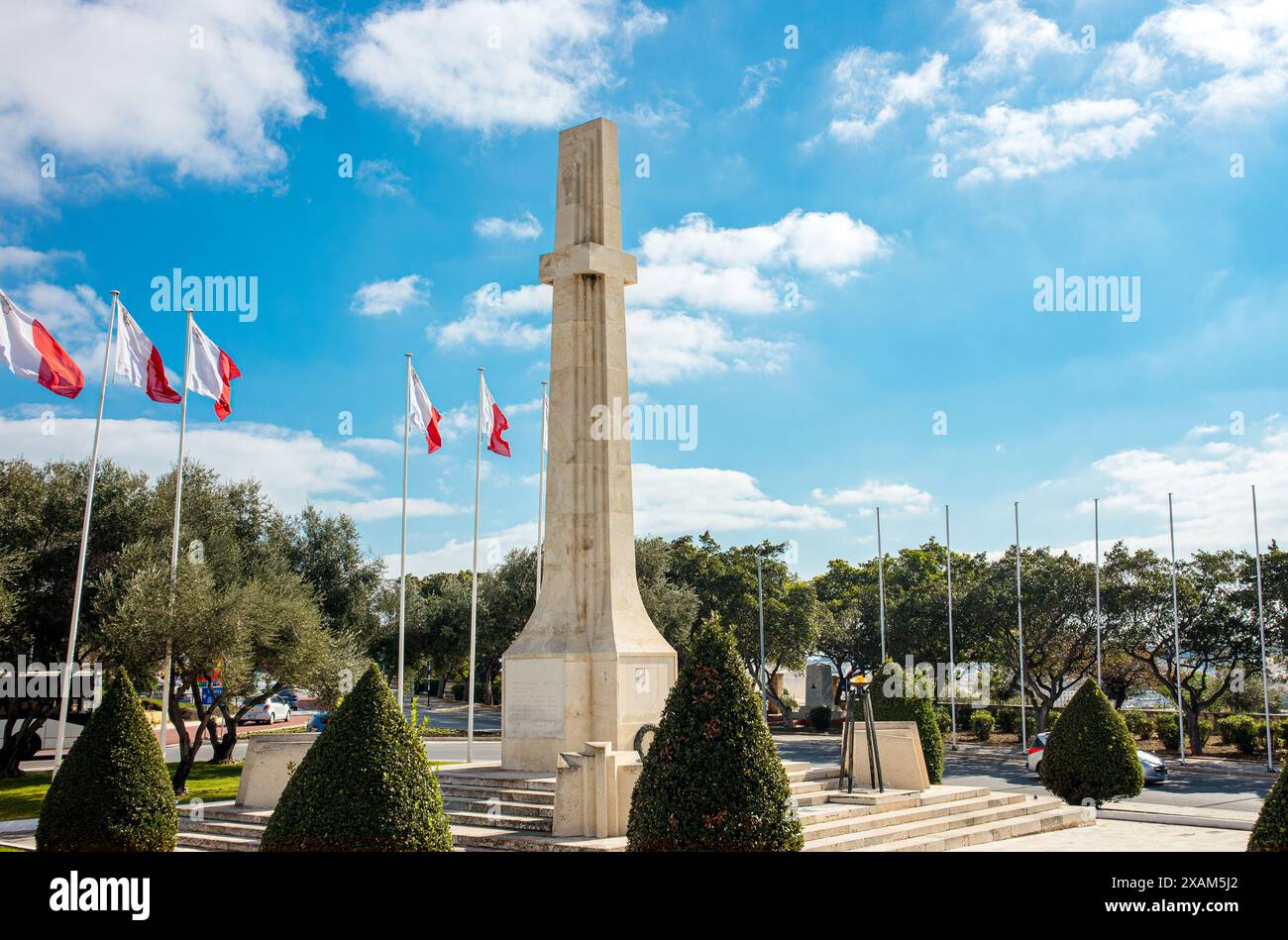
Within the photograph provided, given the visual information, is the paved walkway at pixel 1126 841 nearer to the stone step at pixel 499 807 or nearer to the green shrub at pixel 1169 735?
the stone step at pixel 499 807

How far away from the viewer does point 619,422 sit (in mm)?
18875

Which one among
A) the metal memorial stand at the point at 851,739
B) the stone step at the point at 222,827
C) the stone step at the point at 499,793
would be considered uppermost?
the metal memorial stand at the point at 851,739

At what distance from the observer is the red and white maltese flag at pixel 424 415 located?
2494 cm

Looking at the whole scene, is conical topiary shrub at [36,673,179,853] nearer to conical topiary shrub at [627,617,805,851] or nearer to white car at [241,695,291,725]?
conical topiary shrub at [627,617,805,851]

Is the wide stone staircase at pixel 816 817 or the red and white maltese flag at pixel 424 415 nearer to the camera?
the wide stone staircase at pixel 816 817

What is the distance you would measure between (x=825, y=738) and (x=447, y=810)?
33073mm

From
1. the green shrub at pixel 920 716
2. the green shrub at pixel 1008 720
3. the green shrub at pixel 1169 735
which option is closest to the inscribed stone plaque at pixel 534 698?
the green shrub at pixel 920 716

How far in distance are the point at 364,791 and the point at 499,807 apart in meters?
5.66

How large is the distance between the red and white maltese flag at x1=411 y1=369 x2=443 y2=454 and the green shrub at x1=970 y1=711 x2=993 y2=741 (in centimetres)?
2898

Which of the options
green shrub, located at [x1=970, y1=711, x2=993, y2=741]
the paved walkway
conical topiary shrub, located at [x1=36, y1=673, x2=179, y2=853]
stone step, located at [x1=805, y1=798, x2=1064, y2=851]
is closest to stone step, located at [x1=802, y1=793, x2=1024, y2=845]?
stone step, located at [x1=805, y1=798, x2=1064, y2=851]

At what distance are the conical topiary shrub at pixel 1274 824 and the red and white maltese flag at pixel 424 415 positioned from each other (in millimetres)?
20246

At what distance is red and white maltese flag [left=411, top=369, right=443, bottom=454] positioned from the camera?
24.9 metres
